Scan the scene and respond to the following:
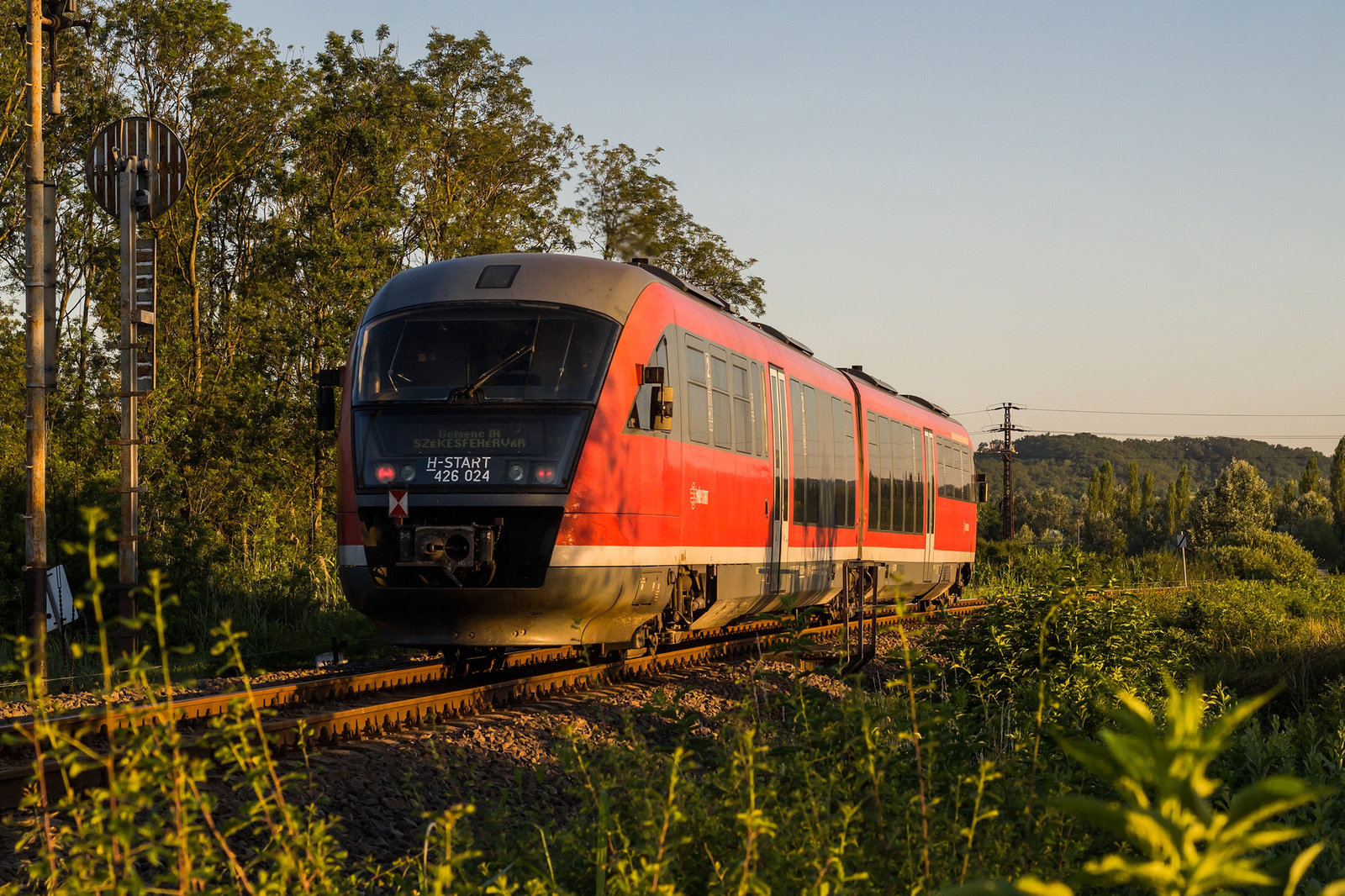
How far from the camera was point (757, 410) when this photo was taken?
45.2 ft

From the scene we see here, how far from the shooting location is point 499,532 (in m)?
10.4

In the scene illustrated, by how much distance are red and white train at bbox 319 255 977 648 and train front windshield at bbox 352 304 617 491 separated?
2 cm

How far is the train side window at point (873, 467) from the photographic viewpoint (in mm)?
18234

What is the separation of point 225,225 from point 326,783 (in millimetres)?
26184

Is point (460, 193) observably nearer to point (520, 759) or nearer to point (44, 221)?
point (44, 221)

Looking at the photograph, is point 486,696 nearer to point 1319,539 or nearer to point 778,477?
point 778,477

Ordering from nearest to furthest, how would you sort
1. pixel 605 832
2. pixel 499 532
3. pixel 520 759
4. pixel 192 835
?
pixel 192 835 → pixel 605 832 → pixel 520 759 → pixel 499 532

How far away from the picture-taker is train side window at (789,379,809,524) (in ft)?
48.6

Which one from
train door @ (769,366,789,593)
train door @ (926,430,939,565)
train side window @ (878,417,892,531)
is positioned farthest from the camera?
train door @ (926,430,939,565)

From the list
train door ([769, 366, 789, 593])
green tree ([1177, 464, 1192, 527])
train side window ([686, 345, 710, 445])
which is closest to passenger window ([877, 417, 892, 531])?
train door ([769, 366, 789, 593])

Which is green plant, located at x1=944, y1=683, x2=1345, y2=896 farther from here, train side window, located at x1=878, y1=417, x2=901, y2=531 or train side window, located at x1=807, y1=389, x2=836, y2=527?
train side window, located at x1=878, y1=417, x2=901, y2=531

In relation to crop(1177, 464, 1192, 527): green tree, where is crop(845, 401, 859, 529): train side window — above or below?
below

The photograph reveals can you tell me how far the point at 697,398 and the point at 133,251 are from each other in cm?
660

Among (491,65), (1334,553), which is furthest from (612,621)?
(1334,553)
